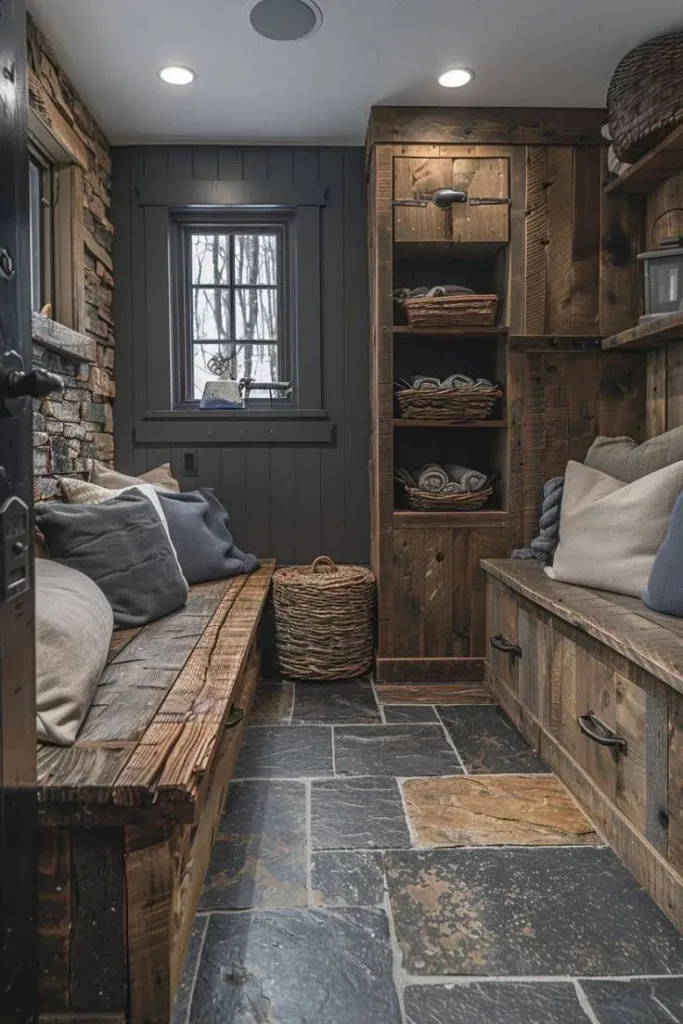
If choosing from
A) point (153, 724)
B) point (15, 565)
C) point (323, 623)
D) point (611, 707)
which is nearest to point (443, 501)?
point (323, 623)

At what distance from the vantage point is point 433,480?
2.95m

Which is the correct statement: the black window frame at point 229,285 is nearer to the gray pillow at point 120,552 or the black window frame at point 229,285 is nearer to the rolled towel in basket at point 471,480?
the rolled towel in basket at point 471,480

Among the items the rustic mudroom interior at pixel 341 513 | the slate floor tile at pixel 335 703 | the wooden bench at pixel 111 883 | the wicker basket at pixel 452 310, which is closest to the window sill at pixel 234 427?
the rustic mudroom interior at pixel 341 513

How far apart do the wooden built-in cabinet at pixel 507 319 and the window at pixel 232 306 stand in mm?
629

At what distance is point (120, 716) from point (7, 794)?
2.18 feet

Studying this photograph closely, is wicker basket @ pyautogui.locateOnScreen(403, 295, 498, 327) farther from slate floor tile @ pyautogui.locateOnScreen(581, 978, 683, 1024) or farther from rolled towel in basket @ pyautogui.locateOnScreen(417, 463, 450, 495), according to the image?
slate floor tile @ pyautogui.locateOnScreen(581, 978, 683, 1024)

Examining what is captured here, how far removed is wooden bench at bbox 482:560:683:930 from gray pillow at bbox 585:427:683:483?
494mm

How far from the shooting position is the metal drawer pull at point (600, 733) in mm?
1616

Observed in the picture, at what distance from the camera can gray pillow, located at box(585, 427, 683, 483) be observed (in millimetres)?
2369

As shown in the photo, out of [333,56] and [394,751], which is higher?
[333,56]

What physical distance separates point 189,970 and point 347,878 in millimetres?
405

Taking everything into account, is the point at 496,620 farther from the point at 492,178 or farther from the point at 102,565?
the point at 492,178

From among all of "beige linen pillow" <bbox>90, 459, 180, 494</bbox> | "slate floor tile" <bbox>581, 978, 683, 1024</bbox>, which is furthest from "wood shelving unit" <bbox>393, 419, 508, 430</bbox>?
"slate floor tile" <bbox>581, 978, 683, 1024</bbox>

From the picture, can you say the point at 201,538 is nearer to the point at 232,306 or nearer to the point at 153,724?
the point at 232,306
